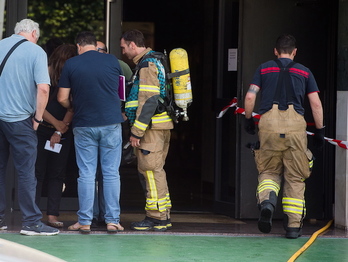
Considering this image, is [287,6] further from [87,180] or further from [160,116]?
[87,180]

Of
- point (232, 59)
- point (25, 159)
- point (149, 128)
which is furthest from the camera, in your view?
point (232, 59)

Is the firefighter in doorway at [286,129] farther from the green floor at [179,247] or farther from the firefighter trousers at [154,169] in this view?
the firefighter trousers at [154,169]

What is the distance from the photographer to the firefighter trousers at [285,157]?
281 inches

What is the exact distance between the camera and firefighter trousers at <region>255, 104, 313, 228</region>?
23.5 ft

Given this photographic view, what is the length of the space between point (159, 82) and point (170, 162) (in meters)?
8.04

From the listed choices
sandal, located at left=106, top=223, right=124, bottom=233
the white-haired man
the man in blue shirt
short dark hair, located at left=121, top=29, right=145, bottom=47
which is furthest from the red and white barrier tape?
the white-haired man

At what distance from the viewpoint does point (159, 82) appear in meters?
7.32

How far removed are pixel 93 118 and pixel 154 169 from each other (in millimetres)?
784

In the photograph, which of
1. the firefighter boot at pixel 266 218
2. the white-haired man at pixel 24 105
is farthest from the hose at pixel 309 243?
the white-haired man at pixel 24 105

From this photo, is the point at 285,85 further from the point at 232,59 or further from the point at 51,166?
the point at 51,166

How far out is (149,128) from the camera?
738 centimetres

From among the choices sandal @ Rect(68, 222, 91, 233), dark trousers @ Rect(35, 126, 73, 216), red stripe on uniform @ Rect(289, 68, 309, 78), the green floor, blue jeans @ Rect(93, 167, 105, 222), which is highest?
red stripe on uniform @ Rect(289, 68, 309, 78)

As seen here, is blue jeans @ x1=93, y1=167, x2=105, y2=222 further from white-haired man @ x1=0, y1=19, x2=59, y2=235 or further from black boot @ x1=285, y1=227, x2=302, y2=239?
black boot @ x1=285, y1=227, x2=302, y2=239

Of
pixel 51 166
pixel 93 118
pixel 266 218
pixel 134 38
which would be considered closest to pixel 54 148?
pixel 51 166
